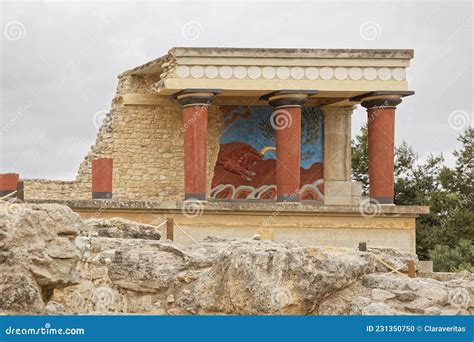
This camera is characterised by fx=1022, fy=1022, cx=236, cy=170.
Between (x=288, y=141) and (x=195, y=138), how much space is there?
211 cm

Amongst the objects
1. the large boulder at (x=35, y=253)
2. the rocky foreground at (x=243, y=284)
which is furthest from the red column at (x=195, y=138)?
the large boulder at (x=35, y=253)

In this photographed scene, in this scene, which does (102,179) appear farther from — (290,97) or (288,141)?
(290,97)

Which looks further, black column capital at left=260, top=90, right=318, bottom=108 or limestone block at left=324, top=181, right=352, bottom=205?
limestone block at left=324, top=181, right=352, bottom=205

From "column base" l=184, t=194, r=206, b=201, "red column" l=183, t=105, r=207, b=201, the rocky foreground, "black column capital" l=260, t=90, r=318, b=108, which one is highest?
"black column capital" l=260, t=90, r=318, b=108

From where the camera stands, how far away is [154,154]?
25.4 m

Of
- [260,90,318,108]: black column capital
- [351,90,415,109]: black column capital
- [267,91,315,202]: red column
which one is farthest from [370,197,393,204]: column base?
[260,90,318,108]: black column capital

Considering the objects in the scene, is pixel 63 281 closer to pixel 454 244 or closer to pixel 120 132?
pixel 120 132

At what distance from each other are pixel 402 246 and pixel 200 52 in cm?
611

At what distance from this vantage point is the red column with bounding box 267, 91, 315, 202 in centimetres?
2280

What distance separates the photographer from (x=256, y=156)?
26031mm

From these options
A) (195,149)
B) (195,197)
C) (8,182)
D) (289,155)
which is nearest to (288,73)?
(289,155)

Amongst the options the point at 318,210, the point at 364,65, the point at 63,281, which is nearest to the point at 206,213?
the point at 318,210

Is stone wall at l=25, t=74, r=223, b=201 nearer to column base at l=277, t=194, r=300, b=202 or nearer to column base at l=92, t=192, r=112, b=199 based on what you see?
column base at l=92, t=192, r=112, b=199

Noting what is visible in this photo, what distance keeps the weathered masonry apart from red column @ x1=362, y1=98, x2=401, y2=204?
0.03 metres
